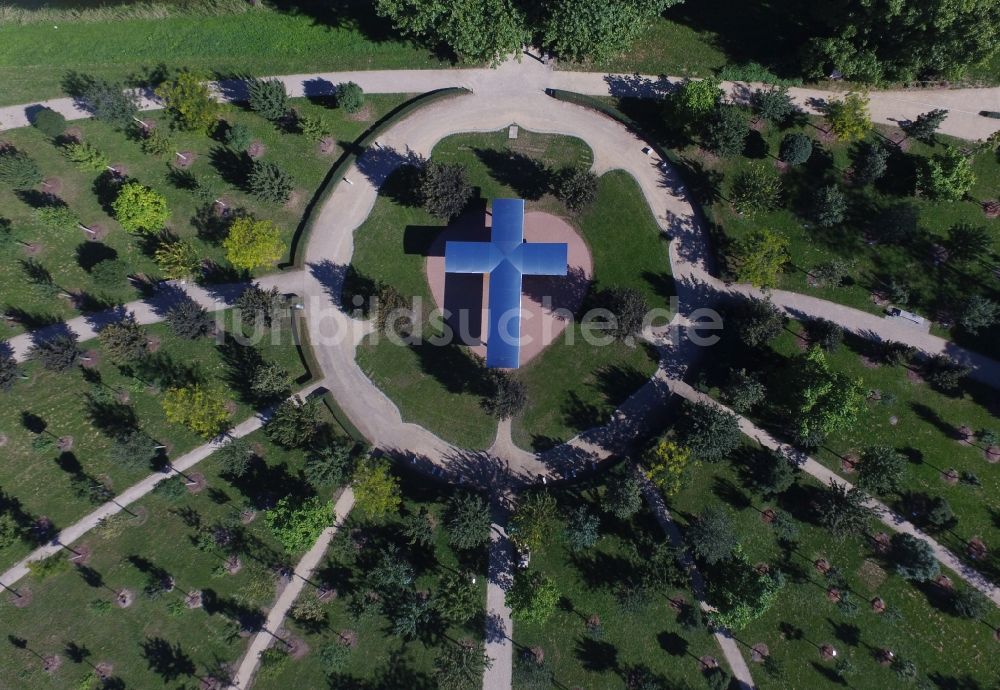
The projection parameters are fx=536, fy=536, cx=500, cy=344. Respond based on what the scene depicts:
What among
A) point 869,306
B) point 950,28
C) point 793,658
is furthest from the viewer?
point 869,306

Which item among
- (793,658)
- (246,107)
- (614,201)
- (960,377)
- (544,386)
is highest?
(246,107)

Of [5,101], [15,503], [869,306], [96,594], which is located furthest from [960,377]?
[5,101]

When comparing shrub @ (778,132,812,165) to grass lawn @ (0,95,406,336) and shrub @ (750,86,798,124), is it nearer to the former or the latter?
shrub @ (750,86,798,124)

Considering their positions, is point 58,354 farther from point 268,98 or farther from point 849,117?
point 849,117

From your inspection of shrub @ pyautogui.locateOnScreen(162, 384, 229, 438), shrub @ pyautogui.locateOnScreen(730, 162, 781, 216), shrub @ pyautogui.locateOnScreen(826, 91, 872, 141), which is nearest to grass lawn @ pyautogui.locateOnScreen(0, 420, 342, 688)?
shrub @ pyautogui.locateOnScreen(162, 384, 229, 438)

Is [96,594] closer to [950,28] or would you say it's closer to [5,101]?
[5,101]

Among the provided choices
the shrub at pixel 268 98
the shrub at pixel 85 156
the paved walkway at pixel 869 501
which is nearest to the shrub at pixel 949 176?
the paved walkway at pixel 869 501

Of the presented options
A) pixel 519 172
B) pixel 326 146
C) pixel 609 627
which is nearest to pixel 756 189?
pixel 519 172
